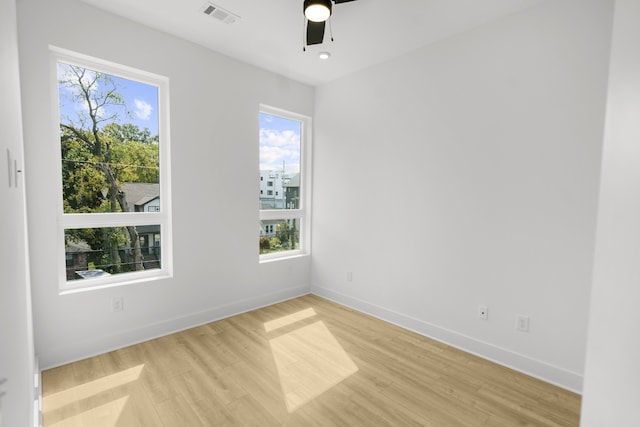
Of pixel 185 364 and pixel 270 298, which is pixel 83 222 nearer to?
pixel 185 364

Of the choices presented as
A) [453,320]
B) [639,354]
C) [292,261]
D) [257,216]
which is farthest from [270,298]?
[639,354]

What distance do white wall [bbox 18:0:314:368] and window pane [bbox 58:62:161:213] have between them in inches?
6.3

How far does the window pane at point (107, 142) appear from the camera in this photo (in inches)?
96.3

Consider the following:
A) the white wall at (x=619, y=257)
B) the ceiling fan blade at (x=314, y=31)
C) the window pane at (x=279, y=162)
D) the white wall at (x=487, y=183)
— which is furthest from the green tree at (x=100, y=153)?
the white wall at (x=619, y=257)

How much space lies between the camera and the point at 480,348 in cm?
266

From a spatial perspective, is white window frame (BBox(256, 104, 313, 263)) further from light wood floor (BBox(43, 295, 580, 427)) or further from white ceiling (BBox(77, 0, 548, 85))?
light wood floor (BBox(43, 295, 580, 427))

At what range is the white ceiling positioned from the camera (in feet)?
7.66

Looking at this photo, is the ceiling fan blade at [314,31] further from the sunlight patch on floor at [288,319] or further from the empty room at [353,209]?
the sunlight patch on floor at [288,319]

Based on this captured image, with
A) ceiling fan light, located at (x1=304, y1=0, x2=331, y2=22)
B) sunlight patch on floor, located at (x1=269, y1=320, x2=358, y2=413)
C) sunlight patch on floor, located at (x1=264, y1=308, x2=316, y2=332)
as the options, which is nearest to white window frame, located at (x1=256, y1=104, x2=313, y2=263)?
sunlight patch on floor, located at (x1=264, y1=308, x2=316, y2=332)

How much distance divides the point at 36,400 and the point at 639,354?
311 cm

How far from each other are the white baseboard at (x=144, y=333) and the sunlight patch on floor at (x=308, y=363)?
0.77 metres

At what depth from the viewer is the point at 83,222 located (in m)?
2.49

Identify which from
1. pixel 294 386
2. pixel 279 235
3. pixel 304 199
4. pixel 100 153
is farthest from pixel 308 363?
pixel 100 153

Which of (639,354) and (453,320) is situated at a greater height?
(639,354)
